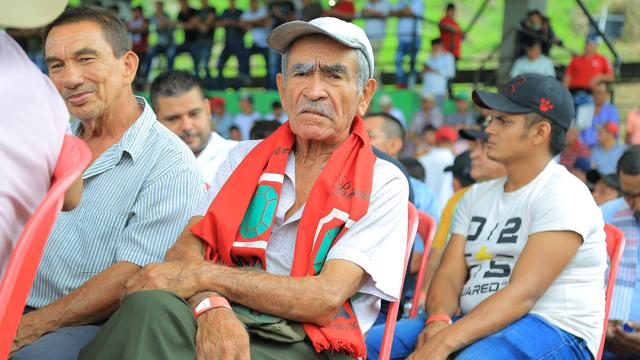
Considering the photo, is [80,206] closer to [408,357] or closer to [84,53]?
[84,53]

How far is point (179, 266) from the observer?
7.59 feet

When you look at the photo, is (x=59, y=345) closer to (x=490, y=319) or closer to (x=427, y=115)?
(x=490, y=319)

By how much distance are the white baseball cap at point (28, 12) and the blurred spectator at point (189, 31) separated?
13937 mm

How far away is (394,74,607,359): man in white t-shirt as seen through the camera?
2.98 m

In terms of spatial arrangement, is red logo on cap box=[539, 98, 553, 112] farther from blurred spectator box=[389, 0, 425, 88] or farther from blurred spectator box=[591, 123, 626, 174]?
blurred spectator box=[389, 0, 425, 88]

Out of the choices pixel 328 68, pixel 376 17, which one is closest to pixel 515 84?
pixel 328 68

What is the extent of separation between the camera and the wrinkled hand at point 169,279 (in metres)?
2.27

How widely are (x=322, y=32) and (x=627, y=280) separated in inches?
96.6

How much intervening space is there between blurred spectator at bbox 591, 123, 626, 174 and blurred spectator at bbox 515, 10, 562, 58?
2.59 meters

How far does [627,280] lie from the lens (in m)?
4.11

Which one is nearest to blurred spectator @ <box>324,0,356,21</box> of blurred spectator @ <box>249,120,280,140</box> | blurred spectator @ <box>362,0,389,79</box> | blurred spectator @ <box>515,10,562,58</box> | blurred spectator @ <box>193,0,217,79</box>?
blurred spectator @ <box>362,0,389,79</box>

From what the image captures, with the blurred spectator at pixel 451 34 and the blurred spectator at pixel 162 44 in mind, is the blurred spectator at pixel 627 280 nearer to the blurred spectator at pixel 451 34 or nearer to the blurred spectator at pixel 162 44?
the blurred spectator at pixel 451 34

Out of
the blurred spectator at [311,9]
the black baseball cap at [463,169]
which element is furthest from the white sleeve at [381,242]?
the blurred spectator at [311,9]

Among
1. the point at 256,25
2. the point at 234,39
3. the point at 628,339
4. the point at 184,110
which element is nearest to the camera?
the point at 628,339
